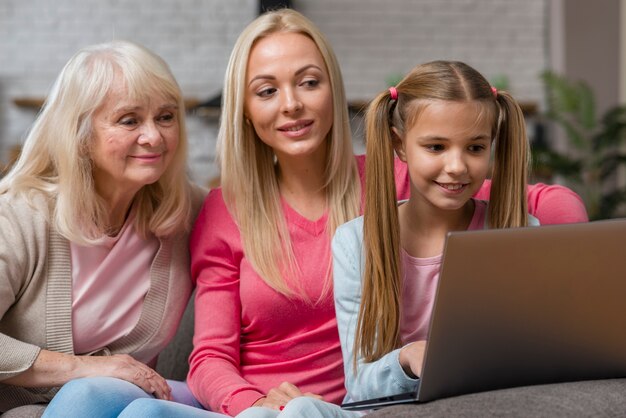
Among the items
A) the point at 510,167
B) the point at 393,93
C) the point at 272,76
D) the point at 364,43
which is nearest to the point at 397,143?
the point at 393,93

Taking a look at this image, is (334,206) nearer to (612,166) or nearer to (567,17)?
(612,166)

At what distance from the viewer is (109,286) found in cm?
174

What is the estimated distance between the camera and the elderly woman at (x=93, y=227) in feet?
5.27

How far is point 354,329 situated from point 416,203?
0.26m

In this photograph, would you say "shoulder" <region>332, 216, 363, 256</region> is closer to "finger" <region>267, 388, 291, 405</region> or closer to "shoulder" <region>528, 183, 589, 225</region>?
"finger" <region>267, 388, 291, 405</region>

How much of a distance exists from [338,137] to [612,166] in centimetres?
366

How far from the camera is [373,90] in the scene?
5.65m

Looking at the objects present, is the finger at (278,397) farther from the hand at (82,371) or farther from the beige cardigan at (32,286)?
the beige cardigan at (32,286)

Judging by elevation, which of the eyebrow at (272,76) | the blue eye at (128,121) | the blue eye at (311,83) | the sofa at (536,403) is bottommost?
the sofa at (536,403)

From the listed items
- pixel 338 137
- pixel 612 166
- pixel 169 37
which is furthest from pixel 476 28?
pixel 338 137

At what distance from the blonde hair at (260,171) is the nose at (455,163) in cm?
37

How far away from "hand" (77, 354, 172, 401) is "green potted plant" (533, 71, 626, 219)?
3623 mm

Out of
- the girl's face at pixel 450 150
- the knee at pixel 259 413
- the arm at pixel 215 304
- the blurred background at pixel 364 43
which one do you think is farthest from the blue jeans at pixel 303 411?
the blurred background at pixel 364 43

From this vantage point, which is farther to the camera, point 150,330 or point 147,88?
point 150,330
